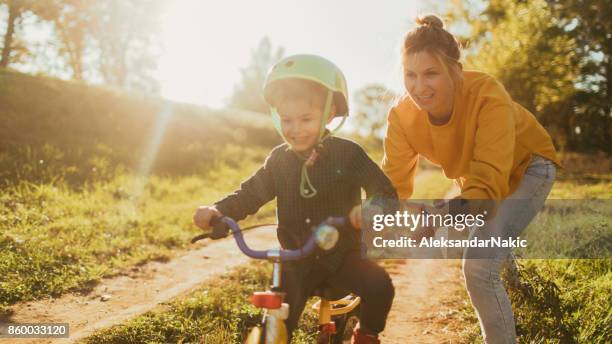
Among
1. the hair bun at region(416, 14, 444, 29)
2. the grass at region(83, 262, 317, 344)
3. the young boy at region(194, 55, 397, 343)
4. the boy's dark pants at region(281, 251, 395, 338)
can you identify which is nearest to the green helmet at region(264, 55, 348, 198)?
the young boy at region(194, 55, 397, 343)

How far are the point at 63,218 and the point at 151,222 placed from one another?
1552 mm

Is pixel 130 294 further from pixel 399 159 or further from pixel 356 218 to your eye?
pixel 356 218

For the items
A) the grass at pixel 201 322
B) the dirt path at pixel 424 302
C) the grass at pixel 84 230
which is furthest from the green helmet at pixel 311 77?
the grass at pixel 84 230

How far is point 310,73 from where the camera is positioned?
313cm

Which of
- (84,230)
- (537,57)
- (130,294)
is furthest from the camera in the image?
(537,57)

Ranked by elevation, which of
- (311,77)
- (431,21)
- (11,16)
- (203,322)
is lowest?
(203,322)

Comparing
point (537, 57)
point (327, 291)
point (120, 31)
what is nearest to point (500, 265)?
point (327, 291)

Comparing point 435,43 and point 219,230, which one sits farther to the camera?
point 435,43

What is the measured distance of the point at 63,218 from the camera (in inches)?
318

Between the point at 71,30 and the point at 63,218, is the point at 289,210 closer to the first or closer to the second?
the point at 63,218

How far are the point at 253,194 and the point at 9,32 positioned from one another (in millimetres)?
20412

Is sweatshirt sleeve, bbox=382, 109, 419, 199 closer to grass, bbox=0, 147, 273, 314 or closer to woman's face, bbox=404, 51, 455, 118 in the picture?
woman's face, bbox=404, 51, 455, 118

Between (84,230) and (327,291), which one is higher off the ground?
(327,291)

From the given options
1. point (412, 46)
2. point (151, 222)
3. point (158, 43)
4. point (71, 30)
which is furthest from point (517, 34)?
point (158, 43)
